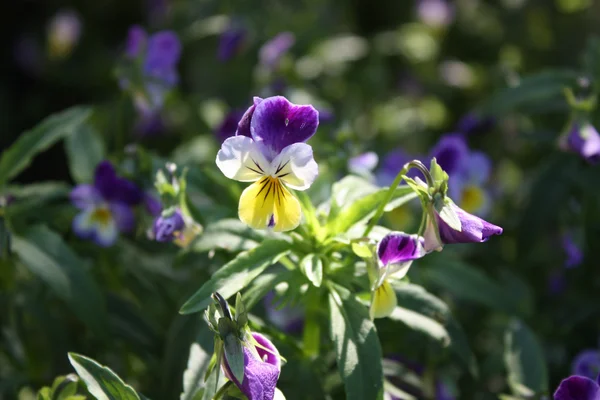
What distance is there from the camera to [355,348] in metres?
1.26

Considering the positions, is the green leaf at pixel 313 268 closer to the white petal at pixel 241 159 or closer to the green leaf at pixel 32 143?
the white petal at pixel 241 159

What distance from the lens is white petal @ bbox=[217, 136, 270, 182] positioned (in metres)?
1.14

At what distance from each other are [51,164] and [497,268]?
6.23 ft

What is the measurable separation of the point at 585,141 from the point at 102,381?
1.11 meters

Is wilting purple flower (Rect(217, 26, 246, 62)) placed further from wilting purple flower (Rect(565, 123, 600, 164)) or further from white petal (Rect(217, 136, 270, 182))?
white petal (Rect(217, 136, 270, 182))

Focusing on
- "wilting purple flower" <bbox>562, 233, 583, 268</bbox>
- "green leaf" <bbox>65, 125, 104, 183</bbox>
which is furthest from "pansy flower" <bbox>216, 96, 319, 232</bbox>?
"wilting purple flower" <bbox>562, 233, 583, 268</bbox>

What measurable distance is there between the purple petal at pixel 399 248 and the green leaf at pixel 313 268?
0.10 metres

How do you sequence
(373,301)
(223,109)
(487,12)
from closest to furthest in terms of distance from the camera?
1. (373,301)
2. (223,109)
3. (487,12)

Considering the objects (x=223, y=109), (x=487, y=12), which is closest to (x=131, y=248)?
(x=223, y=109)

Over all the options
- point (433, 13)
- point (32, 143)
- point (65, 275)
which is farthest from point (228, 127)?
point (433, 13)

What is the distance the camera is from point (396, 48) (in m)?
3.13

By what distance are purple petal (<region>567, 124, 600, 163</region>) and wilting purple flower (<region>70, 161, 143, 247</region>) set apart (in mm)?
976

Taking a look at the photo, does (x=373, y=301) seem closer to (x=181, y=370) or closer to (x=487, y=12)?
(x=181, y=370)

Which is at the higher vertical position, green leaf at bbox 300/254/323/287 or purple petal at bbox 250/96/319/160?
purple petal at bbox 250/96/319/160
